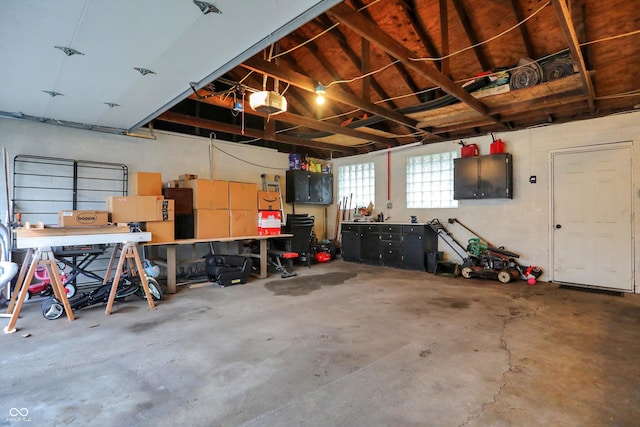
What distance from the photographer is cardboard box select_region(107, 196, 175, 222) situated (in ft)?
14.3

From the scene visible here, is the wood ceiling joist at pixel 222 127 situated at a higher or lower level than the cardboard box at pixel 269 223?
higher

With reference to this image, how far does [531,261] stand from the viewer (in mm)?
5492

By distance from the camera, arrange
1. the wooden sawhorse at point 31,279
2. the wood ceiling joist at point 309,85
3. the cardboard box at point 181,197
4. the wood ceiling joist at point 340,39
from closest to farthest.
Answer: the wooden sawhorse at point 31,279 → the wood ceiling joist at point 309,85 → the wood ceiling joist at point 340,39 → the cardboard box at point 181,197

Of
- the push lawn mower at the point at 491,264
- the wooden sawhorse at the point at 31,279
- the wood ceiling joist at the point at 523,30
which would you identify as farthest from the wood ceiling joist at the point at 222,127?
the wood ceiling joist at the point at 523,30

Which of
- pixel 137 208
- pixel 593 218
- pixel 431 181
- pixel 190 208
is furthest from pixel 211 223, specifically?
pixel 593 218

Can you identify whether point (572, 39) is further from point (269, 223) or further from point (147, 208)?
point (147, 208)

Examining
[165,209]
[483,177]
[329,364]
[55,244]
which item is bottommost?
[329,364]

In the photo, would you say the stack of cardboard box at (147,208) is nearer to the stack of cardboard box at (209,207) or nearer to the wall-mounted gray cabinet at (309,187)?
the stack of cardboard box at (209,207)

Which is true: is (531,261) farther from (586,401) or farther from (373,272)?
(586,401)

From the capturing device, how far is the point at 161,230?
4648 millimetres

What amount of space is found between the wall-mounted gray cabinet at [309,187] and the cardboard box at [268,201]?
1.48 metres

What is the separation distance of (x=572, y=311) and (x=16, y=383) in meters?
5.38

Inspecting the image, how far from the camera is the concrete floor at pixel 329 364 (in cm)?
187

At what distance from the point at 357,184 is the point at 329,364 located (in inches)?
242
